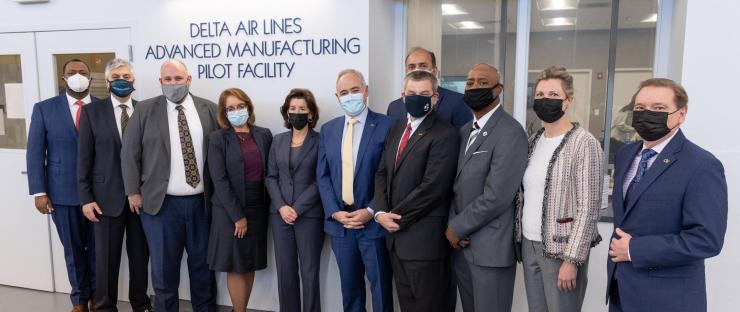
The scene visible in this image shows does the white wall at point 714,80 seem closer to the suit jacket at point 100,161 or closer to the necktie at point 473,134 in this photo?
the necktie at point 473,134

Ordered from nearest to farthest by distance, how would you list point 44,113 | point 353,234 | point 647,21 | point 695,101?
point 695,101
point 353,234
point 647,21
point 44,113

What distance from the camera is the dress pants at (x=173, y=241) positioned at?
10.3 ft

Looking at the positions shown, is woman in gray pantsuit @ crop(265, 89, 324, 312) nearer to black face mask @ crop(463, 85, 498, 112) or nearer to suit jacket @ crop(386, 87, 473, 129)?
suit jacket @ crop(386, 87, 473, 129)

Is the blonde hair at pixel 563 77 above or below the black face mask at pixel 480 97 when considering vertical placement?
A: above

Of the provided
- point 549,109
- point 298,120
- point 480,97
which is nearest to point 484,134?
point 480,97

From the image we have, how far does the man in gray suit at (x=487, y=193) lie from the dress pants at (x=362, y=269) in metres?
0.54

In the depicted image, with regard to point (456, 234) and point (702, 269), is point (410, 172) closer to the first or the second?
point (456, 234)

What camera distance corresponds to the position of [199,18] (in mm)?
3449

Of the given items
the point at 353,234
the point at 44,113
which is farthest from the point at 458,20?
the point at 44,113

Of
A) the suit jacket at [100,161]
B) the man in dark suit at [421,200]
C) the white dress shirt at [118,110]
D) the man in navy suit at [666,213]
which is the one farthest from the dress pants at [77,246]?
the man in navy suit at [666,213]

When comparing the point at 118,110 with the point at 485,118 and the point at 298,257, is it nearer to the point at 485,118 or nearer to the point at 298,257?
the point at 298,257

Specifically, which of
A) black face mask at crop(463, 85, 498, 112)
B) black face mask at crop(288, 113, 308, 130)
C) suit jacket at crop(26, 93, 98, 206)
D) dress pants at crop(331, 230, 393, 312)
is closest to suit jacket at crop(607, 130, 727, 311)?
black face mask at crop(463, 85, 498, 112)

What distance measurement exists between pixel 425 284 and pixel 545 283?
621 mm

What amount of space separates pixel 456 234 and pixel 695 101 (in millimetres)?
1518
